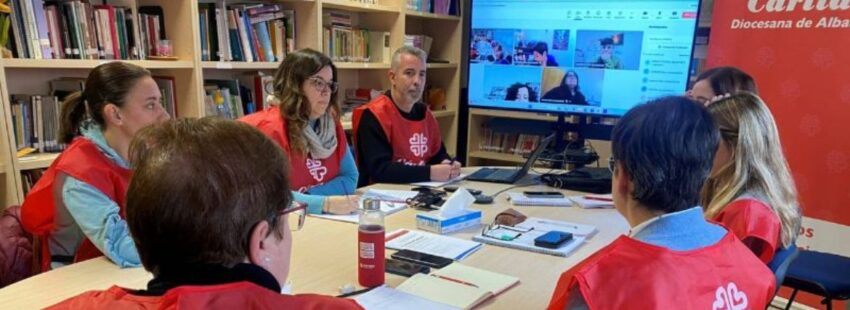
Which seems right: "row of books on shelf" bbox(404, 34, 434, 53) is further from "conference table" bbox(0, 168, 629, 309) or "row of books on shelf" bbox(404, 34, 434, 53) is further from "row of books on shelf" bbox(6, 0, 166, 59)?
"conference table" bbox(0, 168, 629, 309)

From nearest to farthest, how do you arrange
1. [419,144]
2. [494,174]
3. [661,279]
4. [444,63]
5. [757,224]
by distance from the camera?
1. [661,279]
2. [757,224]
3. [494,174]
4. [419,144]
5. [444,63]

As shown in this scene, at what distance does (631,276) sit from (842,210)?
96.0 inches

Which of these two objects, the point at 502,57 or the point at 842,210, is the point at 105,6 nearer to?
the point at 502,57

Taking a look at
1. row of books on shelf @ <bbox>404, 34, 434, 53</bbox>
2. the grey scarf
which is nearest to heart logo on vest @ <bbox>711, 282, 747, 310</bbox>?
the grey scarf

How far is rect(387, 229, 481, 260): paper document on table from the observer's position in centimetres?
165

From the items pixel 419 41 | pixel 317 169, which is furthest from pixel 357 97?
pixel 317 169

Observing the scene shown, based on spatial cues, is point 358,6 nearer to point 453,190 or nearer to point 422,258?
point 453,190

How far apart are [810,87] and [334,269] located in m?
2.60

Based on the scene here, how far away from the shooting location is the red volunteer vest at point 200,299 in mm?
762

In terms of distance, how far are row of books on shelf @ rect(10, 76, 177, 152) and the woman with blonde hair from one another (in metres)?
2.39

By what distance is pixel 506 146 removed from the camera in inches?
182

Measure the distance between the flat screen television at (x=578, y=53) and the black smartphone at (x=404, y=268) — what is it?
84.4 inches

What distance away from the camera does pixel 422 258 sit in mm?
1584

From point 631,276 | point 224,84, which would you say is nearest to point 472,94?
point 224,84
